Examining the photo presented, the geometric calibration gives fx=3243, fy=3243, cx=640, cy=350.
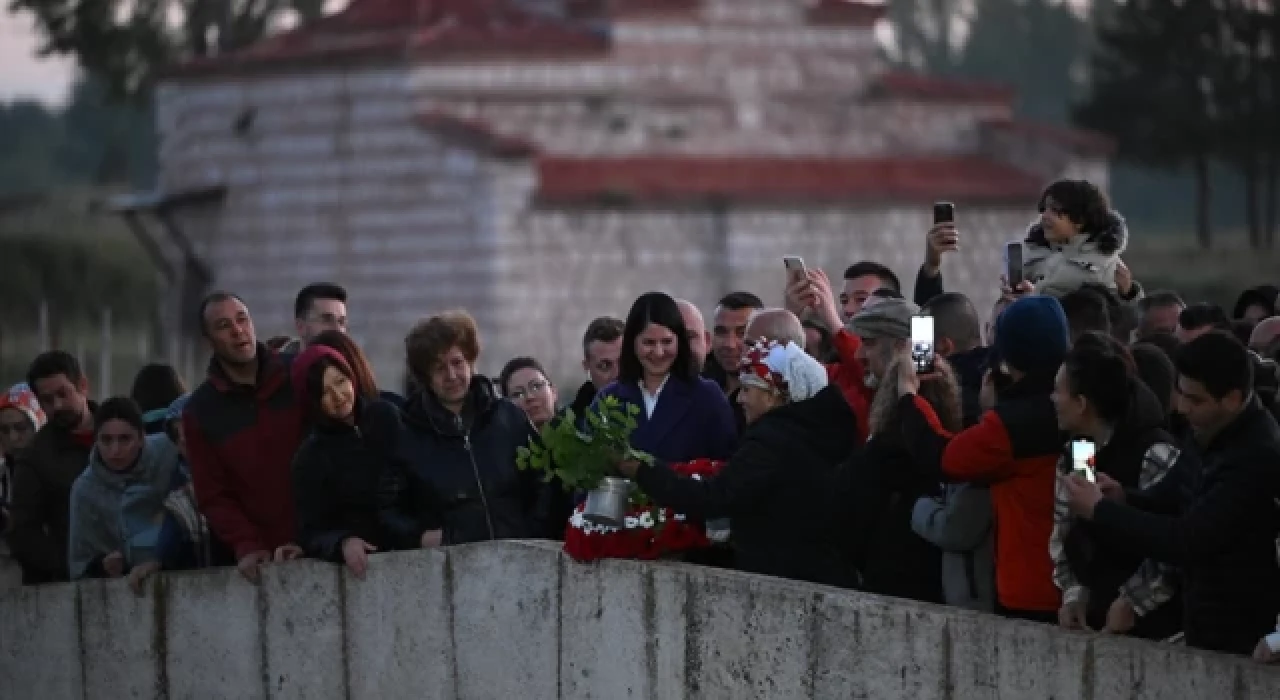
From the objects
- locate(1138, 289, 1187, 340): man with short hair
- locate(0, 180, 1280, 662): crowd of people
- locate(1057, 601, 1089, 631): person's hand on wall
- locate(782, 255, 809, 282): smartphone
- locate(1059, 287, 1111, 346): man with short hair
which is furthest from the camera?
locate(1138, 289, 1187, 340): man with short hair

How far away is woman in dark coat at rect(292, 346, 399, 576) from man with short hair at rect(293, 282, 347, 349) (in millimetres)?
1366

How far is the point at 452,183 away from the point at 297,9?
603 inches

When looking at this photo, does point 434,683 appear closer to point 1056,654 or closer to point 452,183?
point 1056,654

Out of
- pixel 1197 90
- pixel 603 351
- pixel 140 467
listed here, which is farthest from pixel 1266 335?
pixel 1197 90

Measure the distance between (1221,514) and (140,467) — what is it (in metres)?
5.75

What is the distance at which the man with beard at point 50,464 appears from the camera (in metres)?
13.7

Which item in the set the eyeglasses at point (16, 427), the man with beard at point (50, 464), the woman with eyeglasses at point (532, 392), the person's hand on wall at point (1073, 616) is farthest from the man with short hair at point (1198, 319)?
the eyeglasses at point (16, 427)

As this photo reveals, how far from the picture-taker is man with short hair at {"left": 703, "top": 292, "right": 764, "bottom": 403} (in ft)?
40.0

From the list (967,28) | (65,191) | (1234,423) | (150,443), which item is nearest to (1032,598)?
(1234,423)

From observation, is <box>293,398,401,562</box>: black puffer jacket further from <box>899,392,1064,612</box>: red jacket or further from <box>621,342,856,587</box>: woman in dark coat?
<box>899,392,1064,612</box>: red jacket

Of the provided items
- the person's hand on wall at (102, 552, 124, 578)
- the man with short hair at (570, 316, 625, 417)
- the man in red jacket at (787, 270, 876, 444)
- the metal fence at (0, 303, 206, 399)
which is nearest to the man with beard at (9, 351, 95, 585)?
the person's hand on wall at (102, 552, 124, 578)

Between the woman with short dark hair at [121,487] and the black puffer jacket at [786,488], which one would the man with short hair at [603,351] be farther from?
the black puffer jacket at [786,488]

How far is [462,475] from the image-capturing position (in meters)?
11.2

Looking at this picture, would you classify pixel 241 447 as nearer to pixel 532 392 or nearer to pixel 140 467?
pixel 140 467
